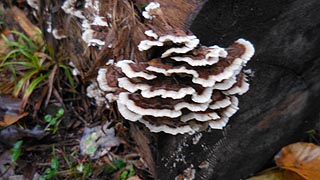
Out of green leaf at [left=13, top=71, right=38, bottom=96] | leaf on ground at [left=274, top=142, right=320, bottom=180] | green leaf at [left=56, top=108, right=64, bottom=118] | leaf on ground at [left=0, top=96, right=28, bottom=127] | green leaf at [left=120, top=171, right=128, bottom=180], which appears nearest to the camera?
leaf on ground at [left=274, top=142, right=320, bottom=180]

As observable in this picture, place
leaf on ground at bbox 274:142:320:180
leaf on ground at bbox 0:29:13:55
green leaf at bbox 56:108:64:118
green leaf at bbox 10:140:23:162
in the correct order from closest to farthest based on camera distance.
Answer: leaf on ground at bbox 274:142:320:180 → green leaf at bbox 10:140:23:162 → green leaf at bbox 56:108:64:118 → leaf on ground at bbox 0:29:13:55

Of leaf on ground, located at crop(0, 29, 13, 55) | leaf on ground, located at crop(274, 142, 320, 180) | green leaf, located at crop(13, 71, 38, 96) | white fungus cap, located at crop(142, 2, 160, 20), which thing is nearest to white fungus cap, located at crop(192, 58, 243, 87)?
→ white fungus cap, located at crop(142, 2, 160, 20)

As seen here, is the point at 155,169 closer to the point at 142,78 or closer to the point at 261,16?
the point at 142,78

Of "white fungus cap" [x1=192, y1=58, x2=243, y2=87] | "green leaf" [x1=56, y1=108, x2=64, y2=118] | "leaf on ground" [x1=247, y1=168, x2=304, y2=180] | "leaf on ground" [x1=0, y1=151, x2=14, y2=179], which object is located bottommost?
"leaf on ground" [x1=0, y1=151, x2=14, y2=179]

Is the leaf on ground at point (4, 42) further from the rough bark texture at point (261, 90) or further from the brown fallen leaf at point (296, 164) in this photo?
the brown fallen leaf at point (296, 164)

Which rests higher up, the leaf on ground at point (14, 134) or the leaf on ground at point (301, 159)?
the leaf on ground at point (301, 159)

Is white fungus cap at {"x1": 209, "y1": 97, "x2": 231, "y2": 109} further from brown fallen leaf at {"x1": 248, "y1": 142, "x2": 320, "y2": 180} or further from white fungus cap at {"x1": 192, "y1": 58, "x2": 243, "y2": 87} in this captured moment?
brown fallen leaf at {"x1": 248, "y1": 142, "x2": 320, "y2": 180}

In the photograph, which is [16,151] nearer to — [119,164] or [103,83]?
[119,164]

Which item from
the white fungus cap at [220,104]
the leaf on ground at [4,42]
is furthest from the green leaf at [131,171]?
the leaf on ground at [4,42]
